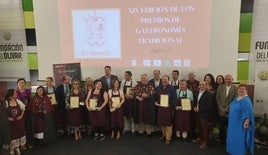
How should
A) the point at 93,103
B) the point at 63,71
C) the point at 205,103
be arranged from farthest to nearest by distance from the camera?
the point at 63,71 < the point at 93,103 < the point at 205,103

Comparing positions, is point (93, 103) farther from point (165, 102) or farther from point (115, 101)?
point (165, 102)

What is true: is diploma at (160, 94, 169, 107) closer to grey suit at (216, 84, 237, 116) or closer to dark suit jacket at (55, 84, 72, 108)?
grey suit at (216, 84, 237, 116)

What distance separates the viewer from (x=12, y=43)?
17.8 feet

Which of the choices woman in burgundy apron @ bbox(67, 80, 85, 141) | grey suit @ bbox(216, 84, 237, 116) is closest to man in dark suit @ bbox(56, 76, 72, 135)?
woman in burgundy apron @ bbox(67, 80, 85, 141)

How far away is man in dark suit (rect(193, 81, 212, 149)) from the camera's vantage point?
4.04m

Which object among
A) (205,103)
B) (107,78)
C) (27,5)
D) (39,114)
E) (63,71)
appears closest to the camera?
(205,103)

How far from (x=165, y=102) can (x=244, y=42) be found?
190cm

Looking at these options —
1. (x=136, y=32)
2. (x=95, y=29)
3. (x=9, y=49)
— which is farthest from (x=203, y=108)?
(x=9, y=49)

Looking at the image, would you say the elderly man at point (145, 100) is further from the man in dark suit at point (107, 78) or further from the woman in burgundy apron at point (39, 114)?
the woman in burgundy apron at point (39, 114)

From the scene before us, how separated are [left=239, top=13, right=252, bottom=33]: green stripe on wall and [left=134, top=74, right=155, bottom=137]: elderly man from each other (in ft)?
6.66

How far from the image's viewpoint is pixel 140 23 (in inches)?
191

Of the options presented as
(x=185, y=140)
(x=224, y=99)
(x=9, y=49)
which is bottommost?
(x=185, y=140)

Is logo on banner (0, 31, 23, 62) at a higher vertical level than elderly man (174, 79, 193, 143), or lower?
higher

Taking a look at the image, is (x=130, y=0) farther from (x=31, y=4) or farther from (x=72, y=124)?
(x=72, y=124)
